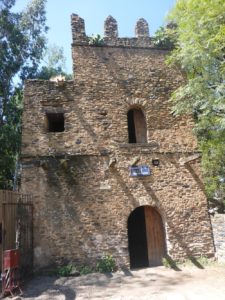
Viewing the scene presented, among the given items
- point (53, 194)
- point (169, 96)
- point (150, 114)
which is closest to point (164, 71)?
point (169, 96)

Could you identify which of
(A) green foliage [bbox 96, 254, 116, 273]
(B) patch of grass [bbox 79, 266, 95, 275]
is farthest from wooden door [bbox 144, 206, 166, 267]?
(B) patch of grass [bbox 79, 266, 95, 275]

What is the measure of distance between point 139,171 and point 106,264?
117 inches

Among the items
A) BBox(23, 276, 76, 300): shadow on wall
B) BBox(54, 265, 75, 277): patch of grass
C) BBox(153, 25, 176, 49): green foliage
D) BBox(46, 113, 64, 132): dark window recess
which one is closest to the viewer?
BBox(23, 276, 76, 300): shadow on wall

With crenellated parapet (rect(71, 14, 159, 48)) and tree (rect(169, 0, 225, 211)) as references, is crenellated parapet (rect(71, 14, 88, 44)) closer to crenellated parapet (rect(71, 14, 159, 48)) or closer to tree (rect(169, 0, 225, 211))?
crenellated parapet (rect(71, 14, 159, 48))

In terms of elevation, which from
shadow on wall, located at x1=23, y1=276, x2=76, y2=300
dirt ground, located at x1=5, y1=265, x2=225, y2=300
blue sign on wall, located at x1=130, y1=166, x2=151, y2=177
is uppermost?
blue sign on wall, located at x1=130, y1=166, x2=151, y2=177

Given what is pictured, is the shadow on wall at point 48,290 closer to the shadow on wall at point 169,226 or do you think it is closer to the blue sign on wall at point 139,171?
the shadow on wall at point 169,226

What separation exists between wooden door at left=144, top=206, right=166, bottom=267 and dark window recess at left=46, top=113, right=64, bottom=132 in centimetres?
426

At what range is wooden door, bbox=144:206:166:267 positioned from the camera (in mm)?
8617

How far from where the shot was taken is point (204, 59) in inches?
316

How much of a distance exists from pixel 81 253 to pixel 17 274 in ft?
6.74

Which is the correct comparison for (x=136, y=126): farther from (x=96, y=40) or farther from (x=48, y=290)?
(x=48, y=290)

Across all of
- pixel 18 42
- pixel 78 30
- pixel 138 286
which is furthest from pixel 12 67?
pixel 138 286

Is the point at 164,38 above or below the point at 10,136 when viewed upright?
above

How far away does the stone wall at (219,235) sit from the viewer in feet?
27.5
